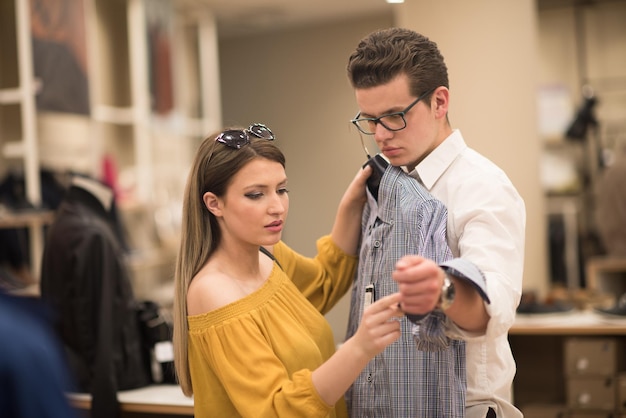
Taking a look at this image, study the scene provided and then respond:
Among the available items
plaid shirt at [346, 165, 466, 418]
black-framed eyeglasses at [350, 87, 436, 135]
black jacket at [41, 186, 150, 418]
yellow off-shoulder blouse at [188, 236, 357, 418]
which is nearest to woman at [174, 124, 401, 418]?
yellow off-shoulder blouse at [188, 236, 357, 418]

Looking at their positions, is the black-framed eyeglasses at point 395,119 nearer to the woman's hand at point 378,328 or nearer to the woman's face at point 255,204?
the woman's face at point 255,204

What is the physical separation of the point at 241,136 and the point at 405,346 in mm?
632

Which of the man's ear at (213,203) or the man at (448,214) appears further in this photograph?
the man's ear at (213,203)

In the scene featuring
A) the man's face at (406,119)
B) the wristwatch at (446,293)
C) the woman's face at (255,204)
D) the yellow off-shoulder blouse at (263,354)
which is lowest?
the yellow off-shoulder blouse at (263,354)

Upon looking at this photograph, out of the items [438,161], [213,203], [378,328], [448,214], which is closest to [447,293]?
[378,328]

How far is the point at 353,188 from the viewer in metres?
1.96

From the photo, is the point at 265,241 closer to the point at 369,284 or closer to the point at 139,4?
the point at 369,284

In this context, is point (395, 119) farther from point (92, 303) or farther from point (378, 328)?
point (92, 303)

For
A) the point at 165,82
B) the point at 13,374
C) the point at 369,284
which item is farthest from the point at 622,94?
the point at 13,374

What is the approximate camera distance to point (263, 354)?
163 centimetres

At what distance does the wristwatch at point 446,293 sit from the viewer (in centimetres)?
133

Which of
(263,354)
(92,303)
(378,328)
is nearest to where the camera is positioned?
(378,328)

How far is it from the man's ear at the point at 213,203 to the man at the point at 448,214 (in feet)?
1.24

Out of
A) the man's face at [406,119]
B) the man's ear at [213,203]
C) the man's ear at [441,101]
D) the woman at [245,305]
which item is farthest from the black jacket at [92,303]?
the man's ear at [441,101]
